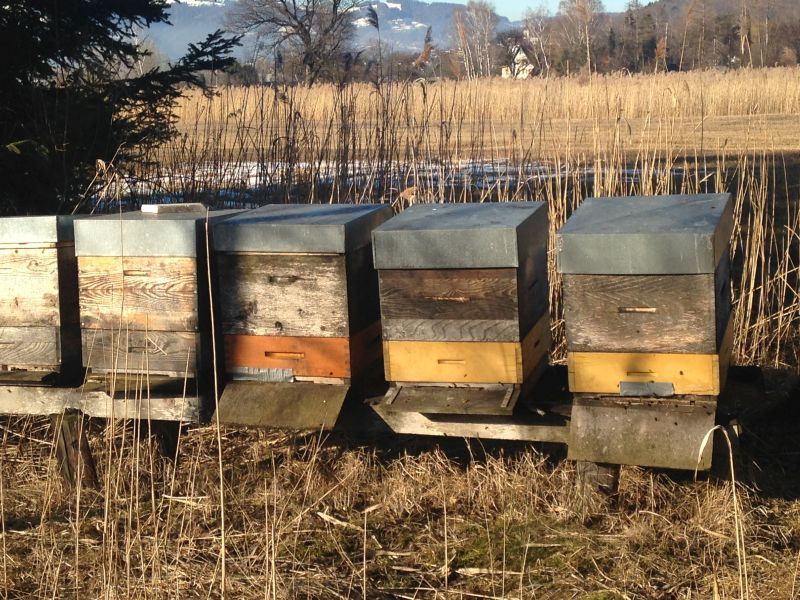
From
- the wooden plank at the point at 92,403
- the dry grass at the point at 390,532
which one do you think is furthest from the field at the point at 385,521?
the wooden plank at the point at 92,403

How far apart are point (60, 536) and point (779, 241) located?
20.2 feet

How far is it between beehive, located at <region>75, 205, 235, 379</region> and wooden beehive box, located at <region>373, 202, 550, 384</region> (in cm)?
→ 75

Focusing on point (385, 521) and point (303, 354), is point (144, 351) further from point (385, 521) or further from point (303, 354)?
point (385, 521)

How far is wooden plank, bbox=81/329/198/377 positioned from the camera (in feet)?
11.8

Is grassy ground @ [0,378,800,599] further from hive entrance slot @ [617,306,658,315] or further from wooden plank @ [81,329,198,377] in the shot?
hive entrance slot @ [617,306,658,315]

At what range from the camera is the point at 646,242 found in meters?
3.05

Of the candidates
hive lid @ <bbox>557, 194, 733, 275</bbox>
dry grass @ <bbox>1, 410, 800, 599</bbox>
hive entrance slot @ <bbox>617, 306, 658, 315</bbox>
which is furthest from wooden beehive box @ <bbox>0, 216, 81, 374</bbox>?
hive entrance slot @ <bbox>617, 306, 658, 315</bbox>

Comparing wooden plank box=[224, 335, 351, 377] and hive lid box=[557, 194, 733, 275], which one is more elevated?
hive lid box=[557, 194, 733, 275]

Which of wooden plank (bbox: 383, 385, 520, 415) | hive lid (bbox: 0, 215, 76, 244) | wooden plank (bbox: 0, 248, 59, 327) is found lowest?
wooden plank (bbox: 383, 385, 520, 415)

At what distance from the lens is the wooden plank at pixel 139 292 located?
3.57 meters

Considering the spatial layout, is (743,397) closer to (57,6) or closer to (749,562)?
(749,562)

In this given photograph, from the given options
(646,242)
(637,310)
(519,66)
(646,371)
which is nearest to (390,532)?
(646,371)

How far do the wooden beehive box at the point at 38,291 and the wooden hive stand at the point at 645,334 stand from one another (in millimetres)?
2038

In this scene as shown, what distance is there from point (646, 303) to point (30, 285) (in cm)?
245
